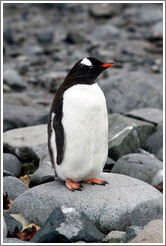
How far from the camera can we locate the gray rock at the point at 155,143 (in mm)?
8305

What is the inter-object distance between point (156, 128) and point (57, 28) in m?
14.3

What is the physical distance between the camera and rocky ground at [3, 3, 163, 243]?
16.1ft

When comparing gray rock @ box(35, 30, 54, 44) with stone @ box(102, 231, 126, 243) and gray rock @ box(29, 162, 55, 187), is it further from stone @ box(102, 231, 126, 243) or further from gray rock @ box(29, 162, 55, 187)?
stone @ box(102, 231, 126, 243)

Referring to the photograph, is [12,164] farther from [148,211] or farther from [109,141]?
[148,211]

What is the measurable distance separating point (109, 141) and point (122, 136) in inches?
8.7

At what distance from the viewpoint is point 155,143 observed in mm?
8414

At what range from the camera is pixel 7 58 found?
1759cm

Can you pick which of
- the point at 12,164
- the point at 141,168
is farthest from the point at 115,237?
the point at 12,164

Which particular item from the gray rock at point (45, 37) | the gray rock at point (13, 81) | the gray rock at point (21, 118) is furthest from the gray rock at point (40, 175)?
the gray rock at point (45, 37)

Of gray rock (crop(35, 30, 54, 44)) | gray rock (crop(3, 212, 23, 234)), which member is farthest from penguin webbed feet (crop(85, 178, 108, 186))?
gray rock (crop(35, 30, 54, 44))

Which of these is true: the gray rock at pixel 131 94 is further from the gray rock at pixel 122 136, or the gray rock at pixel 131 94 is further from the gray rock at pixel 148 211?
the gray rock at pixel 148 211

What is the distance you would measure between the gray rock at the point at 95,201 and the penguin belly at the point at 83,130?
25 cm

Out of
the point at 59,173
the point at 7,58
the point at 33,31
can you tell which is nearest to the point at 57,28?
the point at 33,31

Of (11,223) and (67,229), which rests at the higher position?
(67,229)
